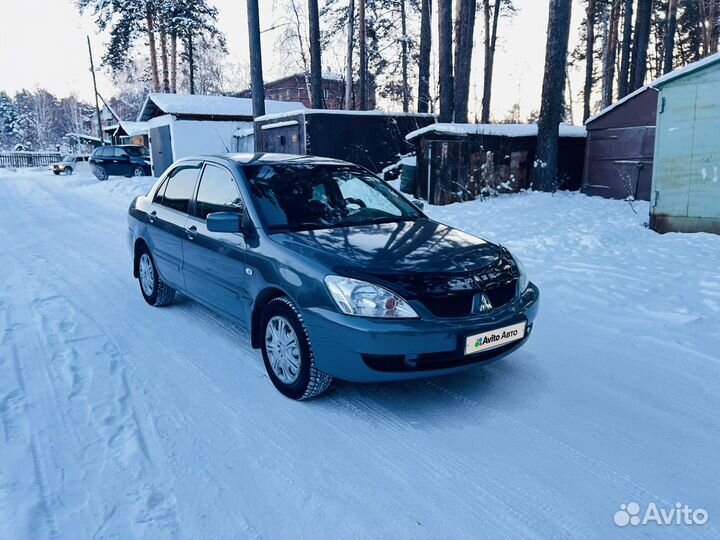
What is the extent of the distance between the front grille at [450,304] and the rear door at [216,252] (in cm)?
146

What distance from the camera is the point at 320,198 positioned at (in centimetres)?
419

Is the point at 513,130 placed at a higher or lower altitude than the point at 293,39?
lower

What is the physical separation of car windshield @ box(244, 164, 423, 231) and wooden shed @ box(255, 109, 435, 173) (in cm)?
1171

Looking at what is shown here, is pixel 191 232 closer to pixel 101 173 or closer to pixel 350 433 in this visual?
pixel 350 433

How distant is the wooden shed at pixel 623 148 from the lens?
12797 mm

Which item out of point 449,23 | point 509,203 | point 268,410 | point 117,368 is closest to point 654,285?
point 268,410

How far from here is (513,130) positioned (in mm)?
14242

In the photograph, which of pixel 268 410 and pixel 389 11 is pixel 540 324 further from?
pixel 389 11

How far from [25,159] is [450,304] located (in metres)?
56.7

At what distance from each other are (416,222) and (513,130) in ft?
36.5

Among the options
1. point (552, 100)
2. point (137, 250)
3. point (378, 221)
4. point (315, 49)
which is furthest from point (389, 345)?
point (315, 49)

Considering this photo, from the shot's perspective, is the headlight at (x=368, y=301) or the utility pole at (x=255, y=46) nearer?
the headlight at (x=368, y=301)

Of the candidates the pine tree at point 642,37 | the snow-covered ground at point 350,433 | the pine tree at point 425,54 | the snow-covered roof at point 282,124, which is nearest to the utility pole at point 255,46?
the snow-covered roof at point 282,124

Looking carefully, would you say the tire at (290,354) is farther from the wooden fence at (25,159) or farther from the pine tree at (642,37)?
the wooden fence at (25,159)
